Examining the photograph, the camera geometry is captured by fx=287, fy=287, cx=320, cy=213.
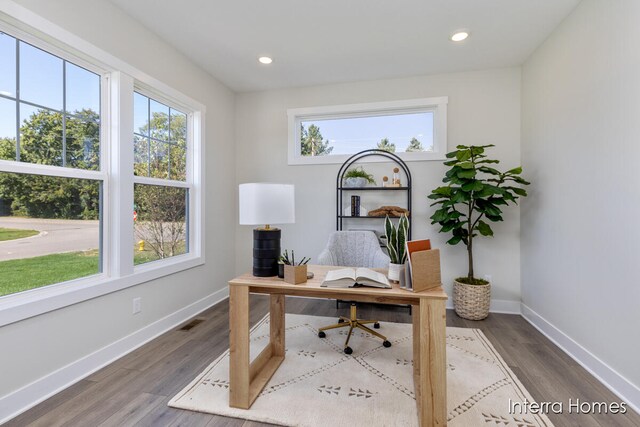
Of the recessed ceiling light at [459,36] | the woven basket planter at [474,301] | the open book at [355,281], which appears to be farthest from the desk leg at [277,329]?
the recessed ceiling light at [459,36]

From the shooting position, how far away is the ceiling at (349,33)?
2.22 meters

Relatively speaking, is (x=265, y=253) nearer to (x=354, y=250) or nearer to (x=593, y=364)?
(x=354, y=250)

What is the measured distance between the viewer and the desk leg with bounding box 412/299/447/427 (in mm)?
1399

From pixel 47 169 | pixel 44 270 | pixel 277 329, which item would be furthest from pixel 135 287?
pixel 277 329

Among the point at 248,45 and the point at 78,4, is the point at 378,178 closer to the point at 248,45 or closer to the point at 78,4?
the point at 248,45

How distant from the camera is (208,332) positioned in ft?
8.64

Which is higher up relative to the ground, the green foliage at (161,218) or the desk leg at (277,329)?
→ the green foliage at (161,218)

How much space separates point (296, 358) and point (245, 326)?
28.2 inches

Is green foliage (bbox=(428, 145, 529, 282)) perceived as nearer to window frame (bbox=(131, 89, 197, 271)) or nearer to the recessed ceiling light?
the recessed ceiling light

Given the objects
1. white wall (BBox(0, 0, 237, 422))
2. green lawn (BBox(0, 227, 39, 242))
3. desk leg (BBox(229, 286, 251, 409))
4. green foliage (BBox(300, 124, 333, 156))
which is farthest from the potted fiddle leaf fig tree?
green lawn (BBox(0, 227, 39, 242))

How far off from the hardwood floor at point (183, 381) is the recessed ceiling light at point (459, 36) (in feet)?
8.88

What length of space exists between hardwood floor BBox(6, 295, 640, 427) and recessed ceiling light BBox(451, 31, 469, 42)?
2706 millimetres

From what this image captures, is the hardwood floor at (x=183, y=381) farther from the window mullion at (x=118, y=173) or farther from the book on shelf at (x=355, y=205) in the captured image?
the book on shelf at (x=355, y=205)

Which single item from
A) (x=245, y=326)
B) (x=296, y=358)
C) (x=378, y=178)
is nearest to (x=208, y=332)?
(x=296, y=358)
